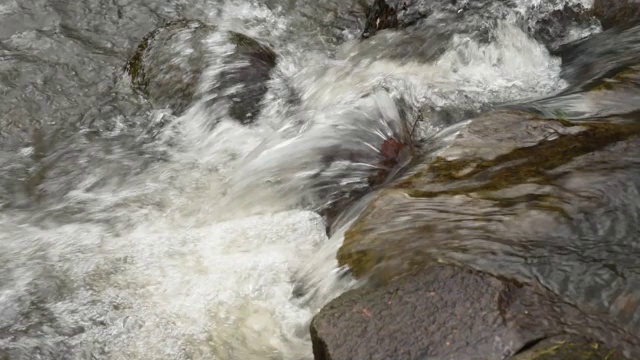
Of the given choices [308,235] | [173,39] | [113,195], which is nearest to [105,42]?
[173,39]

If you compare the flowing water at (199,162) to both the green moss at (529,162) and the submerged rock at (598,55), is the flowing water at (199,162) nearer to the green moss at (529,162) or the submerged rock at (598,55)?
the submerged rock at (598,55)

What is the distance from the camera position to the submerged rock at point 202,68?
18.5 ft

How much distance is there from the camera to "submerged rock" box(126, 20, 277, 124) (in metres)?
5.64

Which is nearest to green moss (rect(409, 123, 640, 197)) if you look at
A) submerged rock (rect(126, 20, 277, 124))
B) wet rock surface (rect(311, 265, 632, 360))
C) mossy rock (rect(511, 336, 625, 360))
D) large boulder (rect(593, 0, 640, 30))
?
wet rock surface (rect(311, 265, 632, 360))

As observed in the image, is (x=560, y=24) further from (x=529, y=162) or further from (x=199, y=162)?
(x=199, y=162)

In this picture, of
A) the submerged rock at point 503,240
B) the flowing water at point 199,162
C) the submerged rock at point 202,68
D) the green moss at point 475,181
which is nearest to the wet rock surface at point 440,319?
the submerged rock at point 503,240

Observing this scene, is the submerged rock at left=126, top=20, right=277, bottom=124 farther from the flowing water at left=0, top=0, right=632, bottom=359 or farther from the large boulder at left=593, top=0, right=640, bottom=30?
the large boulder at left=593, top=0, right=640, bottom=30

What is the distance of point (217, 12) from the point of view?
6.91 meters

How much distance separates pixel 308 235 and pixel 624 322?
1.86 meters

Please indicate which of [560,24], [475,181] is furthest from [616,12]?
[475,181]

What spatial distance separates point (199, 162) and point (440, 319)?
290 centimetres

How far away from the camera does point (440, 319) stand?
267 centimetres

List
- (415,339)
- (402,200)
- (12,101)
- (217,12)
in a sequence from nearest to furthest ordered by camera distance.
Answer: (415,339), (402,200), (12,101), (217,12)

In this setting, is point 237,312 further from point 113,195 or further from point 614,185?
point 614,185
